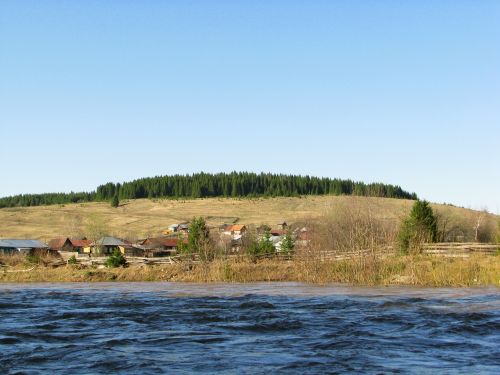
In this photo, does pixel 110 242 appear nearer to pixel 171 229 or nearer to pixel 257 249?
pixel 171 229

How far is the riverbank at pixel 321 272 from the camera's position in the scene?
30.5 meters

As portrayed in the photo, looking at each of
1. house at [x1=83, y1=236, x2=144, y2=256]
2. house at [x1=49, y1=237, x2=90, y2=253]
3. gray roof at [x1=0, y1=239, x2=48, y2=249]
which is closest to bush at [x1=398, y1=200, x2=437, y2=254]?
house at [x1=83, y1=236, x2=144, y2=256]

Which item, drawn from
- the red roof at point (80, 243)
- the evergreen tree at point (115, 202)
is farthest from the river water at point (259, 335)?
the evergreen tree at point (115, 202)

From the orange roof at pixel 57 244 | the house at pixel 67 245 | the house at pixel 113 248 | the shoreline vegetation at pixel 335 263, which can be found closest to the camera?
the shoreline vegetation at pixel 335 263

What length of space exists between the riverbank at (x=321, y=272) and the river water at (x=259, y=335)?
5.87 metres

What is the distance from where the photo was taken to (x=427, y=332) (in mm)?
15180

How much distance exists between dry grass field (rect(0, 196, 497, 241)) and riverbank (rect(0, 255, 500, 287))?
85.3m

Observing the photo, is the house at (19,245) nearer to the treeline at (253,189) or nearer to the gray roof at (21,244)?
the gray roof at (21,244)

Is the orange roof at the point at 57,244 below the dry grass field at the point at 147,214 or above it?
below

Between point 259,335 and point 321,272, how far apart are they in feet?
67.2

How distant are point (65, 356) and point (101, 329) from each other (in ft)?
12.9

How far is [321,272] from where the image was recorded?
3541 centimetres

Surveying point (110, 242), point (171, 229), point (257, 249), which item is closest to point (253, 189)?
point (171, 229)

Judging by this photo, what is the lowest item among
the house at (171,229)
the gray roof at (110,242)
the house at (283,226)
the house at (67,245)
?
the house at (67,245)
